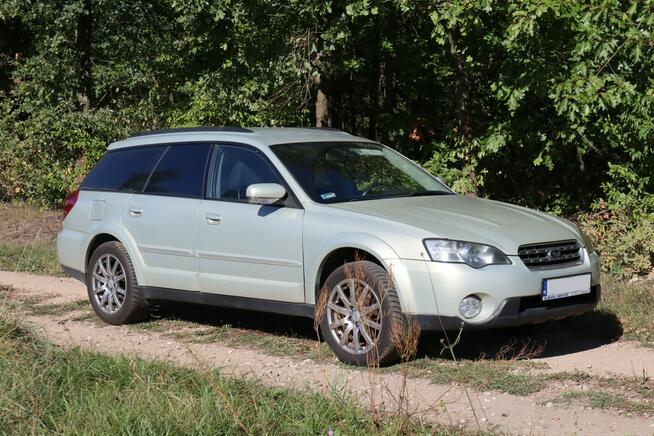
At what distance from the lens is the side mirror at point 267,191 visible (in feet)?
24.3

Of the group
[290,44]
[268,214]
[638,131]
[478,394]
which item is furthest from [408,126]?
[478,394]

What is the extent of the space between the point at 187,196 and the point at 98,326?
5.24 ft

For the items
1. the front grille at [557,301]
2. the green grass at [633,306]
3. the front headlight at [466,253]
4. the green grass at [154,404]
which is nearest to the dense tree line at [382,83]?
the green grass at [633,306]

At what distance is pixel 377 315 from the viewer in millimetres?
6906

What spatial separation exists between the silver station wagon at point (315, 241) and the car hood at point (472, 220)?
0.01 metres

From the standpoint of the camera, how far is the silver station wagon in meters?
6.74

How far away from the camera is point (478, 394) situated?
246 inches

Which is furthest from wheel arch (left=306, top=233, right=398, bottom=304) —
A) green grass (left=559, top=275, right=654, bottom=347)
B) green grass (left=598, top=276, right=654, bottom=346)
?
green grass (left=598, top=276, right=654, bottom=346)

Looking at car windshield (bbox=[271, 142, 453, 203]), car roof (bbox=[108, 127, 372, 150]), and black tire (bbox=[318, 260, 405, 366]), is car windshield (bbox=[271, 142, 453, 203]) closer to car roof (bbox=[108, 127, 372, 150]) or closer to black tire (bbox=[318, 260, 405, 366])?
car roof (bbox=[108, 127, 372, 150])

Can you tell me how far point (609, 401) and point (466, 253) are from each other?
134cm

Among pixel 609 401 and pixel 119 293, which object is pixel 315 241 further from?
pixel 119 293

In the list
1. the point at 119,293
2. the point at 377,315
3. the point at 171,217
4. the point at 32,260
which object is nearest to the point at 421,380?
the point at 377,315

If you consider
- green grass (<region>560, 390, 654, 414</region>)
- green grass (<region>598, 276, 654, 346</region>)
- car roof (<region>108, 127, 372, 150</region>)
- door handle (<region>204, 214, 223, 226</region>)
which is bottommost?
green grass (<region>598, 276, 654, 346</region>)

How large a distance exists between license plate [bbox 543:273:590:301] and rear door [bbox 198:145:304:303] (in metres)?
1.73
